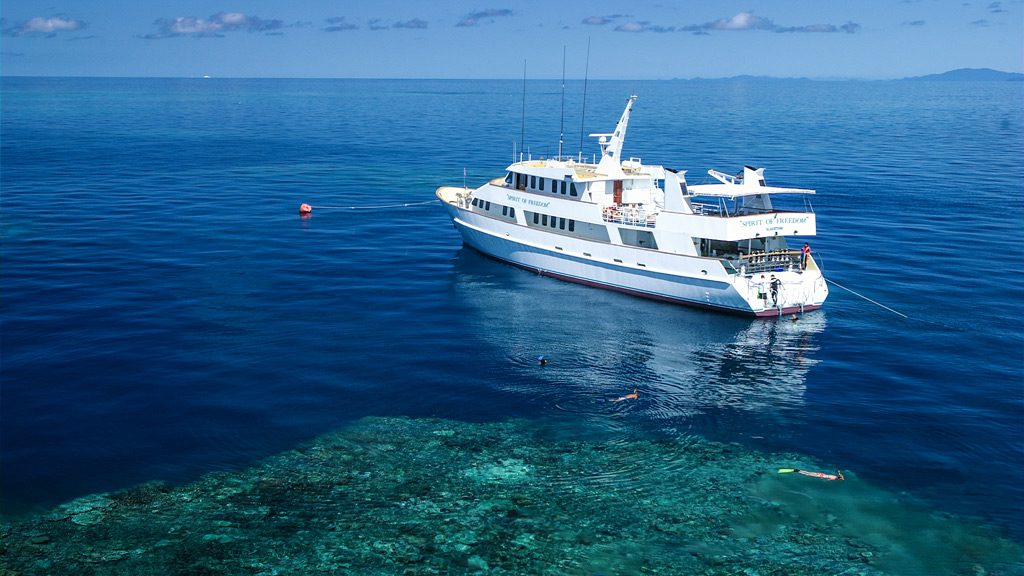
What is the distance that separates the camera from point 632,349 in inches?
1618

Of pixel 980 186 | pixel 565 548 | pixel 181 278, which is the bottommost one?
pixel 565 548

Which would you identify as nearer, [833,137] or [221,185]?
[221,185]

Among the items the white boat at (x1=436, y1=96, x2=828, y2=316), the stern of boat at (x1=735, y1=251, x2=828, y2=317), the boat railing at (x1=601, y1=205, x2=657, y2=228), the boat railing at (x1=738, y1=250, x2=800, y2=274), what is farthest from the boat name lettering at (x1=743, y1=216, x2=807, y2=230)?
the boat railing at (x1=601, y1=205, x2=657, y2=228)

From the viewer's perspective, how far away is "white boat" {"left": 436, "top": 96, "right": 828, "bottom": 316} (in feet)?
152

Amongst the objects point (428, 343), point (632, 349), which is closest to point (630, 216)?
point (632, 349)

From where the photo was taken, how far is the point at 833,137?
141 metres

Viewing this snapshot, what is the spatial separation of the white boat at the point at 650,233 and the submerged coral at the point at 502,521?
58.8ft

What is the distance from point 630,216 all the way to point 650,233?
6.02 ft

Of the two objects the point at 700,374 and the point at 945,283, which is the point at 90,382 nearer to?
the point at 700,374

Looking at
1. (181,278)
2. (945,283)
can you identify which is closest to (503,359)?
(181,278)

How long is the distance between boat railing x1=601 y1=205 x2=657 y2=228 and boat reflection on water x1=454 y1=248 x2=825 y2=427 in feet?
15.9

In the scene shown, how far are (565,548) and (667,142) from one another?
113073mm

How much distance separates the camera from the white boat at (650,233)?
46250mm

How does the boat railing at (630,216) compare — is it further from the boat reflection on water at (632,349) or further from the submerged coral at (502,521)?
the submerged coral at (502,521)
